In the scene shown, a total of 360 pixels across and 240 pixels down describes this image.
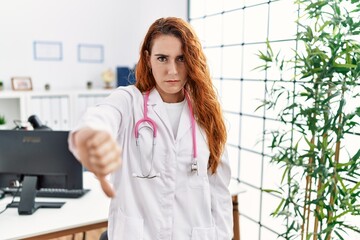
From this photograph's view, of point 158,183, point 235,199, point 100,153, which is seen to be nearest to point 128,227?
point 158,183

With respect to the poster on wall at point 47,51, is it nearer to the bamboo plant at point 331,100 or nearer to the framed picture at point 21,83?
the framed picture at point 21,83

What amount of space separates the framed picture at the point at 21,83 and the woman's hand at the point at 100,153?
3.38m

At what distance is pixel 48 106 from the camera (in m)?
3.53

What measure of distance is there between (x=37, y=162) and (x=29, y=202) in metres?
0.22

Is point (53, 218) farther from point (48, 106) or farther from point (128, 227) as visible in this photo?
point (48, 106)

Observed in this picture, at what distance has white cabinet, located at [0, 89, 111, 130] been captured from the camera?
Answer: 3.41 m

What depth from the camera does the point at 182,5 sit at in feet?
14.1

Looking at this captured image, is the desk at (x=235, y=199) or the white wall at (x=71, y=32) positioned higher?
the white wall at (x=71, y=32)

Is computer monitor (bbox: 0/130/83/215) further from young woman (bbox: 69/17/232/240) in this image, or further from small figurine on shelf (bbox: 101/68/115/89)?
small figurine on shelf (bbox: 101/68/115/89)

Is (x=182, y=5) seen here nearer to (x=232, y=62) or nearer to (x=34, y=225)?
(x=232, y=62)

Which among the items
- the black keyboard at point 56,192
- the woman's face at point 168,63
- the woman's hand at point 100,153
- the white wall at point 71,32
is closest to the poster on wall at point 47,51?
the white wall at point 71,32

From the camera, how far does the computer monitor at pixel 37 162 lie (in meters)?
1.86

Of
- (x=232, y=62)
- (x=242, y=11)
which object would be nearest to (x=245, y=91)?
(x=232, y=62)

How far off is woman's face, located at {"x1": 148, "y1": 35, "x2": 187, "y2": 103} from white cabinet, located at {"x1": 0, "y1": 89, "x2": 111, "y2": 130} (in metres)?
2.64
